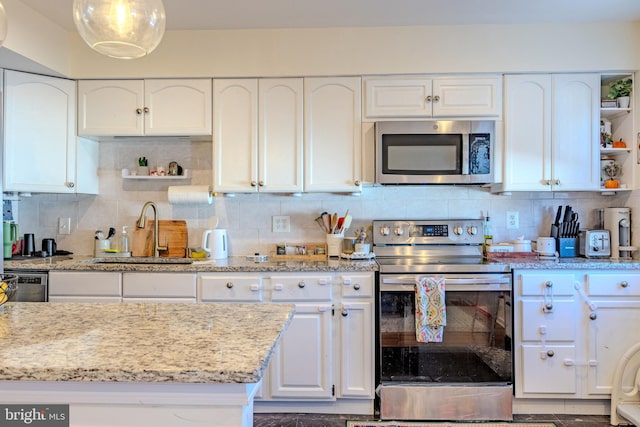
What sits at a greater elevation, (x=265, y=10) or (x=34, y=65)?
(x=265, y=10)

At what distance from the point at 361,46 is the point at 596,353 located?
2309 millimetres

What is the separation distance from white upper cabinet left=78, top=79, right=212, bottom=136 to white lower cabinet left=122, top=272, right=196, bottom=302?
940mm

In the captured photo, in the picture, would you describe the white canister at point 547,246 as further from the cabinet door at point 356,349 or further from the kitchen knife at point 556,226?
the cabinet door at point 356,349

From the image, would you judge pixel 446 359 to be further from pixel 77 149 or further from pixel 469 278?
pixel 77 149

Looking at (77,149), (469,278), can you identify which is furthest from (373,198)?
(77,149)

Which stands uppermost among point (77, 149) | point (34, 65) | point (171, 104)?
point (34, 65)

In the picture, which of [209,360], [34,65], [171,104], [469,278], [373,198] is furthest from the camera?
[373,198]

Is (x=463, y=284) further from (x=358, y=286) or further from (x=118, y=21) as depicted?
(x=118, y=21)

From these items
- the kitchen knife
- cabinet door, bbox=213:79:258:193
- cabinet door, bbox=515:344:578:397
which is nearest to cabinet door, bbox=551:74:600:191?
the kitchen knife

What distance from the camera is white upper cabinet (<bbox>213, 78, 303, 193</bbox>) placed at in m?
2.64

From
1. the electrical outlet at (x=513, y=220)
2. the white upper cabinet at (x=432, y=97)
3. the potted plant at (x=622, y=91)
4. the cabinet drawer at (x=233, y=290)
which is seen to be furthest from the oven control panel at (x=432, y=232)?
the potted plant at (x=622, y=91)

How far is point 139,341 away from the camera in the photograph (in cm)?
100

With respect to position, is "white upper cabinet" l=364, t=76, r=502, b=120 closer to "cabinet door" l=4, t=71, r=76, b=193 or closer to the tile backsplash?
the tile backsplash

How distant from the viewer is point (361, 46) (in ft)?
8.55
